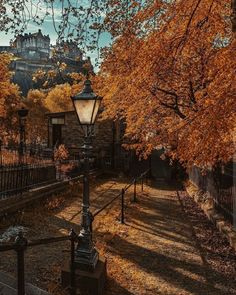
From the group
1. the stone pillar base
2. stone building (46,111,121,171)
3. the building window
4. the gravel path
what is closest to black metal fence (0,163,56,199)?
the gravel path

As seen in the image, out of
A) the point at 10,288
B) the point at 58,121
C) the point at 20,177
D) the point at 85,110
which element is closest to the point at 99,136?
the point at 58,121

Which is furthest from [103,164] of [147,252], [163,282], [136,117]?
[163,282]

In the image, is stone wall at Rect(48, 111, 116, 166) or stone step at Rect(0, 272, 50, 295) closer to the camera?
stone step at Rect(0, 272, 50, 295)

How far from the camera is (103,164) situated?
26.1 meters

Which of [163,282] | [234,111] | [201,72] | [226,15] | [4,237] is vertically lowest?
[163,282]

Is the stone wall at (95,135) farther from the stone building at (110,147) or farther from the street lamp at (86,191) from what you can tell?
the street lamp at (86,191)

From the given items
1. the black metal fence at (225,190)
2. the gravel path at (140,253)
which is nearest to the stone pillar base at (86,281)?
the gravel path at (140,253)

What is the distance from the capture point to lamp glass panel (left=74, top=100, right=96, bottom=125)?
607 cm

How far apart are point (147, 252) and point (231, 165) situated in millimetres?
4233

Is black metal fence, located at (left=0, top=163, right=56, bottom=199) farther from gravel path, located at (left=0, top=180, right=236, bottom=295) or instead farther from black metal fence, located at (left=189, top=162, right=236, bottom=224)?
black metal fence, located at (left=189, top=162, right=236, bottom=224)

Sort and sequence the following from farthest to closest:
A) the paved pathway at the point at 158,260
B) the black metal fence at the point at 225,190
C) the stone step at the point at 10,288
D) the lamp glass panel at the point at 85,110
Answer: the black metal fence at the point at 225,190, the paved pathway at the point at 158,260, the lamp glass panel at the point at 85,110, the stone step at the point at 10,288

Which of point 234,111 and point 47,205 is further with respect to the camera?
point 47,205

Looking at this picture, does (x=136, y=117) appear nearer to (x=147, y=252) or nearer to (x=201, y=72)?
(x=201, y=72)

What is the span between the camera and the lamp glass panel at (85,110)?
19.9ft
